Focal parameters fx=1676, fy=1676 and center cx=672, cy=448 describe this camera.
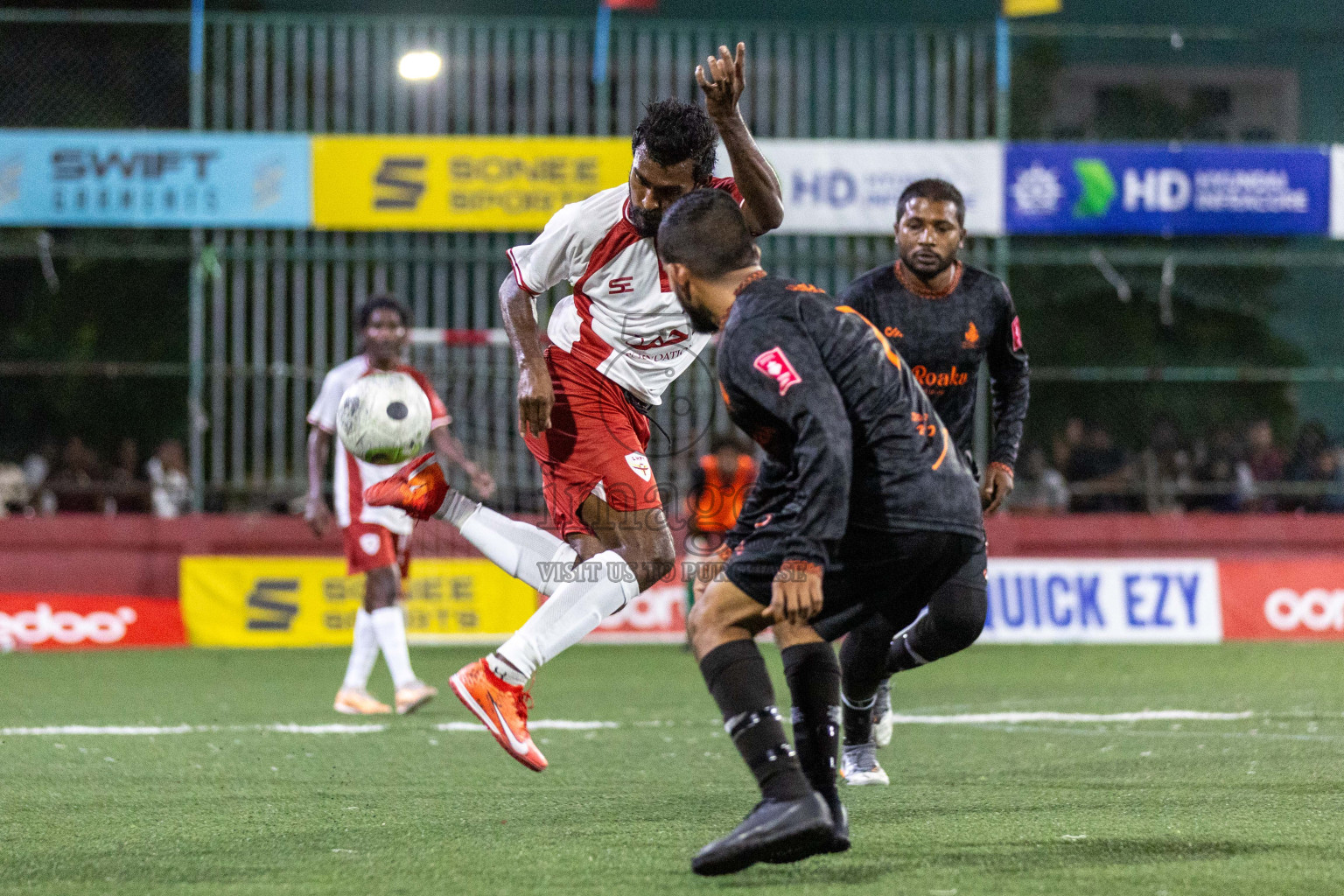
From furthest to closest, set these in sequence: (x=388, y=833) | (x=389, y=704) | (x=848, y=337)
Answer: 1. (x=389, y=704)
2. (x=388, y=833)
3. (x=848, y=337)

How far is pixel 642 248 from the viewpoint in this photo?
19.7 ft

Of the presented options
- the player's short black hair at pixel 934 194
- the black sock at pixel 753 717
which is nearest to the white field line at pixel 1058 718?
the player's short black hair at pixel 934 194

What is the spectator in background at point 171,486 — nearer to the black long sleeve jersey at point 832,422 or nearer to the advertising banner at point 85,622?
the advertising banner at point 85,622

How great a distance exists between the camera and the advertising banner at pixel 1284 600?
14328 mm

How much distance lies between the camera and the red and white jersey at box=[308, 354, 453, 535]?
9.15 m

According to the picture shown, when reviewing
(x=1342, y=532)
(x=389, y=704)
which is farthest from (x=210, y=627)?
(x=1342, y=532)

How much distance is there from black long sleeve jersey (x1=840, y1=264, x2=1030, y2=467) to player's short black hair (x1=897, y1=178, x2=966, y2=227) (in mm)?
241

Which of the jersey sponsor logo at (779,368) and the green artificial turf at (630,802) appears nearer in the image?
the jersey sponsor logo at (779,368)

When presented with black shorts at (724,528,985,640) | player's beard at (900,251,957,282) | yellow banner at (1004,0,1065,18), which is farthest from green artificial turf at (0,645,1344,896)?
yellow banner at (1004,0,1065,18)

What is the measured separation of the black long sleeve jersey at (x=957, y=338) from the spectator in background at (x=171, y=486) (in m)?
9.28

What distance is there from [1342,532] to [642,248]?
36.5 feet

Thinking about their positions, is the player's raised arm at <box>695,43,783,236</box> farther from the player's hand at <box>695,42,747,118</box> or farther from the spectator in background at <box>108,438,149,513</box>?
the spectator in background at <box>108,438,149,513</box>

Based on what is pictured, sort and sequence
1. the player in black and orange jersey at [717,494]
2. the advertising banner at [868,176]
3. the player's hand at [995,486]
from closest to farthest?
the player's hand at [995,486] < the player in black and orange jersey at [717,494] < the advertising banner at [868,176]

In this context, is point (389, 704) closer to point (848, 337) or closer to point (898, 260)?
point (898, 260)
